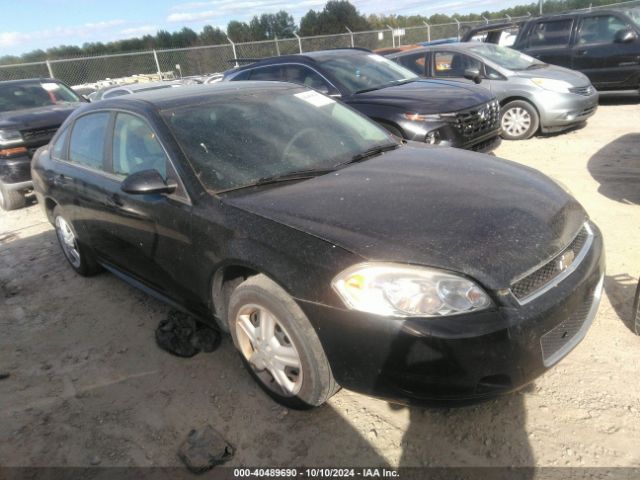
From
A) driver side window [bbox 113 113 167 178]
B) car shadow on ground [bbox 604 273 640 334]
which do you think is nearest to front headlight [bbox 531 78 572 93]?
car shadow on ground [bbox 604 273 640 334]

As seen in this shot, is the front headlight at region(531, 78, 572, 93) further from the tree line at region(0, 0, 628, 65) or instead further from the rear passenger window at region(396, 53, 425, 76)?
the tree line at region(0, 0, 628, 65)

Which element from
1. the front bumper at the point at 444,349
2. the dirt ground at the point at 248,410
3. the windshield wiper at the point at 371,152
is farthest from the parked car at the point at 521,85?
the front bumper at the point at 444,349

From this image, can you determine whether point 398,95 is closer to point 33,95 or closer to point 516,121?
point 516,121

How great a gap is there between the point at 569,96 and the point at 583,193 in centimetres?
310

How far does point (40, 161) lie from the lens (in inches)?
179

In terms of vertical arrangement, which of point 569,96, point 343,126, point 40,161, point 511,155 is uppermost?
point 343,126

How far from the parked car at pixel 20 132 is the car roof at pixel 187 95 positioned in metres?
3.57

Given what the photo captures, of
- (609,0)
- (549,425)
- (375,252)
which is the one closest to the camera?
(375,252)

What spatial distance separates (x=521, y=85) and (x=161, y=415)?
23.4 feet

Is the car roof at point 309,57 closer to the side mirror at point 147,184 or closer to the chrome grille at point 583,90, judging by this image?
the chrome grille at point 583,90

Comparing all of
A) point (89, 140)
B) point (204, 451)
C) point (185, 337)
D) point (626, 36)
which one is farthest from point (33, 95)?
point (626, 36)

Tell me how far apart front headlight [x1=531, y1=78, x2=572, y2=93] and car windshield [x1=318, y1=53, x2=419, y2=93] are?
215 cm

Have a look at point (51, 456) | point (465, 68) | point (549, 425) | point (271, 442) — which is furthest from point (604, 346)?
point (465, 68)

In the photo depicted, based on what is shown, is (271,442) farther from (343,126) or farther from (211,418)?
(343,126)
